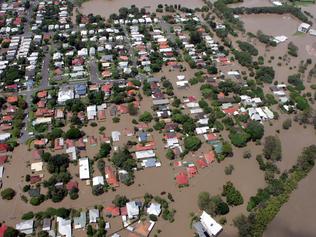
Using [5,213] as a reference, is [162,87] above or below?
above

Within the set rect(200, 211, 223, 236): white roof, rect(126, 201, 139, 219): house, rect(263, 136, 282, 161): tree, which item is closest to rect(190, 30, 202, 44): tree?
rect(263, 136, 282, 161): tree

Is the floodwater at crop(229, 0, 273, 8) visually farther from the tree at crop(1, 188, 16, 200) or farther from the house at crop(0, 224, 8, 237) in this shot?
the house at crop(0, 224, 8, 237)

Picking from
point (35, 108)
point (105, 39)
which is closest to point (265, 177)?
point (35, 108)

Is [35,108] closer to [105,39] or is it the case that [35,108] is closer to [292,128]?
[105,39]

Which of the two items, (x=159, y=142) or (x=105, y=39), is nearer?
(x=159, y=142)

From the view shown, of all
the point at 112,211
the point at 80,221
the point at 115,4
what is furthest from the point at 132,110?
the point at 115,4
